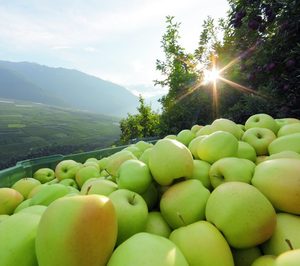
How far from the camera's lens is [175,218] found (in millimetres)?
1910

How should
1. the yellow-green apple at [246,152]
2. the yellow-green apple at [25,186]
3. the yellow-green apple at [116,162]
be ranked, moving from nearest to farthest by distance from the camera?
1. the yellow-green apple at [246,152]
2. the yellow-green apple at [116,162]
3. the yellow-green apple at [25,186]

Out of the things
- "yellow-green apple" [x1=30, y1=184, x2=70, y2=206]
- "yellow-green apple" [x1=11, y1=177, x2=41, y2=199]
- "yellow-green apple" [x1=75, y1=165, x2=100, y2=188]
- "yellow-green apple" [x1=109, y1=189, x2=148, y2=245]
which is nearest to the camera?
"yellow-green apple" [x1=109, y1=189, x2=148, y2=245]

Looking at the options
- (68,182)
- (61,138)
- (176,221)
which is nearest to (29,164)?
(68,182)

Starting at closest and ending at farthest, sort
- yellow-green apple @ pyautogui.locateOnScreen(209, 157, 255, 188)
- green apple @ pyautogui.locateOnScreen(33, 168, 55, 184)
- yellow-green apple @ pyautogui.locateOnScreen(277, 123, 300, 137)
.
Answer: yellow-green apple @ pyautogui.locateOnScreen(209, 157, 255, 188) → yellow-green apple @ pyautogui.locateOnScreen(277, 123, 300, 137) → green apple @ pyautogui.locateOnScreen(33, 168, 55, 184)

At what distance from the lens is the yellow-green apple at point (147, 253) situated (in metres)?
1.26

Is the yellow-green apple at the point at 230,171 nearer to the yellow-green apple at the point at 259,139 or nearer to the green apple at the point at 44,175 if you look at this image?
the yellow-green apple at the point at 259,139

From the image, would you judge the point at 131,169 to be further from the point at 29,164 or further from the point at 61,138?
the point at 61,138

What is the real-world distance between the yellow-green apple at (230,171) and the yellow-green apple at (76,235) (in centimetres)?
96

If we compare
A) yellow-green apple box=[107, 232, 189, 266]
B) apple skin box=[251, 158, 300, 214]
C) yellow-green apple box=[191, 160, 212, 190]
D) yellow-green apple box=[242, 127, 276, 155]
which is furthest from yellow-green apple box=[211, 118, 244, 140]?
yellow-green apple box=[107, 232, 189, 266]

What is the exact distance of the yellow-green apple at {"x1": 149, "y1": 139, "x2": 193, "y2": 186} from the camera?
6.94 ft

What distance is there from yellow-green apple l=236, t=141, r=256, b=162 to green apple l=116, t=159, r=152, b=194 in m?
0.88

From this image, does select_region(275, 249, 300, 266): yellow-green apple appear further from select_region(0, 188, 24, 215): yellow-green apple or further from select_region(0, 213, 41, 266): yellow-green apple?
select_region(0, 188, 24, 215): yellow-green apple

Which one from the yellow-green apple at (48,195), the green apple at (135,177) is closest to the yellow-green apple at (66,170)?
the yellow-green apple at (48,195)

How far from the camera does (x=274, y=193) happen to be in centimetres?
184
